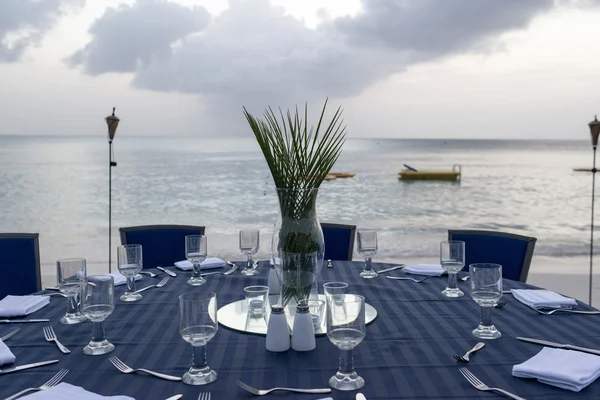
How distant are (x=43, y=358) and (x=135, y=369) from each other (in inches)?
10.8

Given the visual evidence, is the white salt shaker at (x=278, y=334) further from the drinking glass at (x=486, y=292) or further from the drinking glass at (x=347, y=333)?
the drinking glass at (x=486, y=292)

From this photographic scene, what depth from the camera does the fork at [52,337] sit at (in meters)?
1.38

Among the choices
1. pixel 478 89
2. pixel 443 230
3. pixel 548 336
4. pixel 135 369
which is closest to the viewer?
pixel 135 369

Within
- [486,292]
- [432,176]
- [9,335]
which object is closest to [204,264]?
[9,335]

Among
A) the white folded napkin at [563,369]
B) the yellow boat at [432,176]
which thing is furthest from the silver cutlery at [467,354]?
the yellow boat at [432,176]

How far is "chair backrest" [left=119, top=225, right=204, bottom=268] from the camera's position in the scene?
280 cm

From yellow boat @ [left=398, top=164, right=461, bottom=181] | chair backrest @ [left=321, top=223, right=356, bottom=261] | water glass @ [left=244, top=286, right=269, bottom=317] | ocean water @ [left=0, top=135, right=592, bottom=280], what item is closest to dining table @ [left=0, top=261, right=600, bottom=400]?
water glass @ [left=244, top=286, right=269, bottom=317]

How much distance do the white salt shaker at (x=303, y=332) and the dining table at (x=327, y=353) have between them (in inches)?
0.8

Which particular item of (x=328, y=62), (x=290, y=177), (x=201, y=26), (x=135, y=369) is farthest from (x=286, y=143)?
(x=328, y=62)

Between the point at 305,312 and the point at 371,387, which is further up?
the point at 305,312

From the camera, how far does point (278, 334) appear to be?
136cm

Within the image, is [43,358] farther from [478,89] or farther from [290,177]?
[478,89]

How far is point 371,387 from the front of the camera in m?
1.16

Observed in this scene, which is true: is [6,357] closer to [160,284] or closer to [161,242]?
[160,284]
